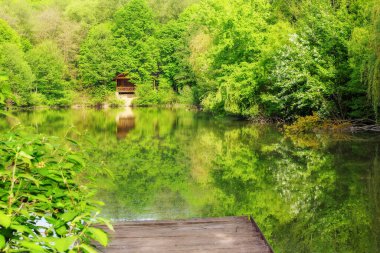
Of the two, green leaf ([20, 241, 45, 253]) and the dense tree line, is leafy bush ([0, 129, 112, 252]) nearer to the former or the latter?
green leaf ([20, 241, 45, 253])

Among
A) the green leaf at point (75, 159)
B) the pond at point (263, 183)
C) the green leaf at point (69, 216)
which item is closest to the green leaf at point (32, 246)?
the green leaf at point (69, 216)

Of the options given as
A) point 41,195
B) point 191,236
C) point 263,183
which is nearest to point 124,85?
point 263,183

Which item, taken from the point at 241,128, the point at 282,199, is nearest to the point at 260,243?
the point at 282,199

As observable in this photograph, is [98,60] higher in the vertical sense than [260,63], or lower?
higher

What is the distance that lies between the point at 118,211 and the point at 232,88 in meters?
19.3

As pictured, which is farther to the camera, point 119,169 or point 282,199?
point 119,169

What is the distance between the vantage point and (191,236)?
5.93 metres

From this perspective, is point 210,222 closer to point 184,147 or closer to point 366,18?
point 184,147

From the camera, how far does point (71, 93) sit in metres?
54.8

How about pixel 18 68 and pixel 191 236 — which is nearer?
pixel 191 236

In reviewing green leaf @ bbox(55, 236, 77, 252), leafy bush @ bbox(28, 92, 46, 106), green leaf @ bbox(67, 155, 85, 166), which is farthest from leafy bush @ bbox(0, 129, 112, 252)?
leafy bush @ bbox(28, 92, 46, 106)

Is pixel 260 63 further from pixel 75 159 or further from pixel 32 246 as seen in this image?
pixel 32 246

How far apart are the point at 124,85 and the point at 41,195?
56910 millimetres

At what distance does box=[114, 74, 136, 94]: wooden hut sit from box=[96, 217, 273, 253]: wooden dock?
171ft
